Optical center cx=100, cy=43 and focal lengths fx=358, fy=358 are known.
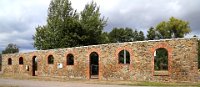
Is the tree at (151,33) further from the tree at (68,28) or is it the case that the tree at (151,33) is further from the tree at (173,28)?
the tree at (68,28)

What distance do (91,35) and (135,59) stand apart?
67.9 feet

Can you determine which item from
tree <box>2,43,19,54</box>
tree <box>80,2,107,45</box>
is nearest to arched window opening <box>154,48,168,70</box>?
tree <box>80,2,107,45</box>

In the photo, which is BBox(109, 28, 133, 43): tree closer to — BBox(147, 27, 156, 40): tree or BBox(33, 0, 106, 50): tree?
BBox(147, 27, 156, 40): tree

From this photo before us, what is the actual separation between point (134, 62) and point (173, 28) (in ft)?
128

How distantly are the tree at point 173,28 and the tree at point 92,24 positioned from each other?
747 inches

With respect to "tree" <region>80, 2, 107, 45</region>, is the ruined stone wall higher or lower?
lower

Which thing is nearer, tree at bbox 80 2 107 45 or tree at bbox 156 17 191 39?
tree at bbox 80 2 107 45

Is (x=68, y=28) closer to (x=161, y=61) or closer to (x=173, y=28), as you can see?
(x=161, y=61)

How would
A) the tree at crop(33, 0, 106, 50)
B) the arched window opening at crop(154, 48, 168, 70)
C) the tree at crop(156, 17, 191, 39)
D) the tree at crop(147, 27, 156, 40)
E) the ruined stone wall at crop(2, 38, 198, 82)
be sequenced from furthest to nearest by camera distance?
the tree at crop(147, 27, 156, 40) → the tree at crop(156, 17, 191, 39) → the arched window opening at crop(154, 48, 168, 70) → the tree at crop(33, 0, 106, 50) → the ruined stone wall at crop(2, 38, 198, 82)

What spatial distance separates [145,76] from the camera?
27562mm

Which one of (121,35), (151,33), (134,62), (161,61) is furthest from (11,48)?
(134,62)

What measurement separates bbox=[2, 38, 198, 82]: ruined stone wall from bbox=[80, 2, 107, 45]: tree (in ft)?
37.0

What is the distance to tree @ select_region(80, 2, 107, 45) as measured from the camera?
4788 cm

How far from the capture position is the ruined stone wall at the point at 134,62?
2545cm
